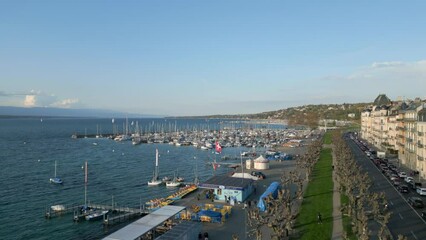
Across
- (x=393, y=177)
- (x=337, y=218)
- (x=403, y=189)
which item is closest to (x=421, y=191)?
(x=403, y=189)

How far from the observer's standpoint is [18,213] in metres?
46.3

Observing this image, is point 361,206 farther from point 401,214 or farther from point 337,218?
point 401,214

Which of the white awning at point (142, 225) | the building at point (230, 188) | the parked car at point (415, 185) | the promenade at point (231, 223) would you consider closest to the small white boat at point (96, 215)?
the promenade at point (231, 223)

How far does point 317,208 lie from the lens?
135ft

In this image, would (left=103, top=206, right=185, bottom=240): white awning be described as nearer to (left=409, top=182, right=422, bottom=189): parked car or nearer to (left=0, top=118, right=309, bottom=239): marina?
(left=0, top=118, right=309, bottom=239): marina

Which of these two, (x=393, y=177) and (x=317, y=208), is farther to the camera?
(x=393, y=177)

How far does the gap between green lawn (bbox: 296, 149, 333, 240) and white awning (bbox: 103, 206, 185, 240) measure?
40.4ft

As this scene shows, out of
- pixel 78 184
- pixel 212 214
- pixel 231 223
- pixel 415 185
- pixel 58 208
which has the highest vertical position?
pixel 415 185

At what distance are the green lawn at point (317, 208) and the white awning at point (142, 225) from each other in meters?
12.3

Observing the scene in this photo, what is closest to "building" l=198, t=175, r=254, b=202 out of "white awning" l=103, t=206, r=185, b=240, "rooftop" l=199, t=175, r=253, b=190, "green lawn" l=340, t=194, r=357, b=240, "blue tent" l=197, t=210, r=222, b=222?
"rooftop" l=199, t=175, r=253, b=190

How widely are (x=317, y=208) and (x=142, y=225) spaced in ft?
66.7

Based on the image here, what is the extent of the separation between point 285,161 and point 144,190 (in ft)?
135

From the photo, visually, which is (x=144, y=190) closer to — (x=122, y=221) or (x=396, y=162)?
(x=122, y=221)

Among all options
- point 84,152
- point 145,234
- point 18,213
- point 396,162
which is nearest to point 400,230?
point 145,234
